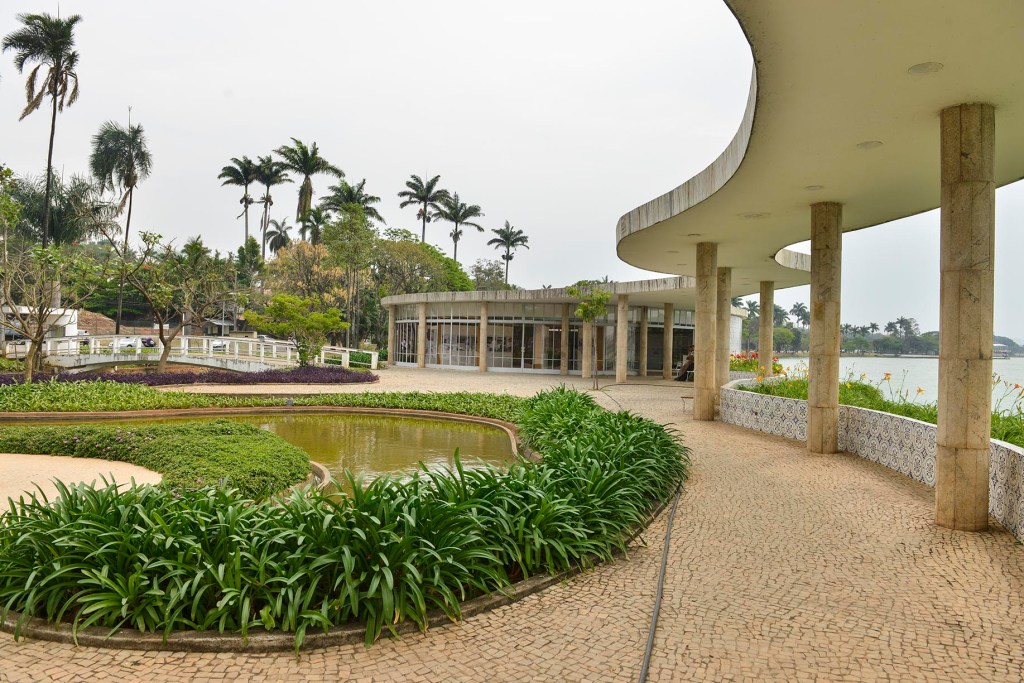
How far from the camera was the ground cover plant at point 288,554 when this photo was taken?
3520 mm

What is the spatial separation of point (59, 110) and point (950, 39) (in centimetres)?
3562

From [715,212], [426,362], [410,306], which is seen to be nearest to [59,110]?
[410,306]

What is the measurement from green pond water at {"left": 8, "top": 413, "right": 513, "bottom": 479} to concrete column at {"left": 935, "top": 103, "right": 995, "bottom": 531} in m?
5.53

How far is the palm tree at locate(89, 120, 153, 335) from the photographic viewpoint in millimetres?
37344

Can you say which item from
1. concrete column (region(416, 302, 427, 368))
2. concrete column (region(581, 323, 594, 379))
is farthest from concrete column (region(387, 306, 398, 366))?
concrete column (region(581, 323, 594, 379))

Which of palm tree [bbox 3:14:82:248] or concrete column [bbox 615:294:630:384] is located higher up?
palm tree [bbox 3:14:82:248]

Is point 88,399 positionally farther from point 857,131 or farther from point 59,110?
point 59,110

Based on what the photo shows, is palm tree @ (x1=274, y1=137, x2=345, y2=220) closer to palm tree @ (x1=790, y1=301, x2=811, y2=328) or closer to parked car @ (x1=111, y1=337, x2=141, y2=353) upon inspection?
parked car @ (x1=111, y1=337, x2=141, y2=353)

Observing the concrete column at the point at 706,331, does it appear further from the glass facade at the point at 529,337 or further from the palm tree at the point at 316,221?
the palm tree at the point at 316,221

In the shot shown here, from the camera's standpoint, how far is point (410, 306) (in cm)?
3136

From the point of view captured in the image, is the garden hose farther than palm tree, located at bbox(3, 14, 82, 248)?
No

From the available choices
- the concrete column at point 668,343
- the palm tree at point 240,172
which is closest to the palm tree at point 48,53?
the palm tree at point 240,172

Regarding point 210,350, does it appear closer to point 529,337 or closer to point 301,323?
point 301,323

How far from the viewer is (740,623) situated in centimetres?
376
